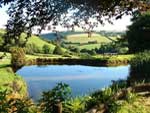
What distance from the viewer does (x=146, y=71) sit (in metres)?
31.9

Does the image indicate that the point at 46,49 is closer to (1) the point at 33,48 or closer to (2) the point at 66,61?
(1) the point at 33,48

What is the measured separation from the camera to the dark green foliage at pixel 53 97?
564 inches

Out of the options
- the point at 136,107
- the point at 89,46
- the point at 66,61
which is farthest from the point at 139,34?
the point at 89,46

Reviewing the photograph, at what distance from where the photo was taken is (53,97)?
1478cm

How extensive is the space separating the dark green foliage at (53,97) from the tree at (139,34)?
97.7ft

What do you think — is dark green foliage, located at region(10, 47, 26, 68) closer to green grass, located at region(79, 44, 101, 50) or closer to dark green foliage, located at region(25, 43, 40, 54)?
dark green foliage, located at region(25, 43, 40, 54)

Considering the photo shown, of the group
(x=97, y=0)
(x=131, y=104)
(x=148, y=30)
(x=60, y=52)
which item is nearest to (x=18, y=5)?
(x=97, y=0)

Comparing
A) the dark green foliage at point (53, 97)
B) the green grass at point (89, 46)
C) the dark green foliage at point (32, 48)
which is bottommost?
the green grass at point (89, 46)

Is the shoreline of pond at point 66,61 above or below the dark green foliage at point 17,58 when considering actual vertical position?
below

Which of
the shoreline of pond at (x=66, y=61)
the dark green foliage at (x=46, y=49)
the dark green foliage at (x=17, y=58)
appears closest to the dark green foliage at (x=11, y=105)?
the dark green foliage at (x=17, y=58)

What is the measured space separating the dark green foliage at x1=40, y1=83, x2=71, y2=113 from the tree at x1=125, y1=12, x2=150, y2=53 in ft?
97.7

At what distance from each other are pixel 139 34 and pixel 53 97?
104 feet

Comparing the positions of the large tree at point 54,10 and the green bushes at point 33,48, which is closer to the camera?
the large tree at point 54,10

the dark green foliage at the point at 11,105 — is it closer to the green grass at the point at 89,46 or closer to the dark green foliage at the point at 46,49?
the dark green foliage at the point at 46,49
